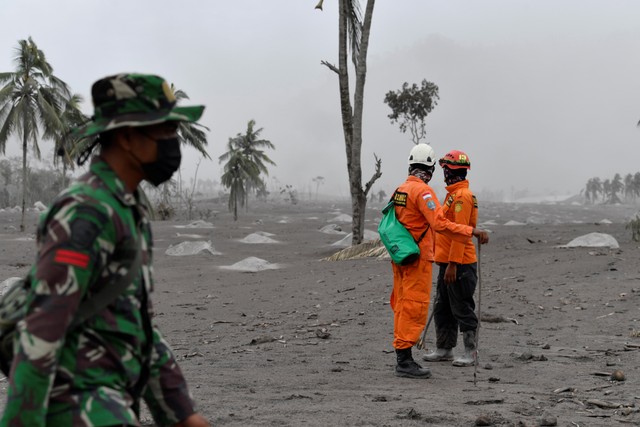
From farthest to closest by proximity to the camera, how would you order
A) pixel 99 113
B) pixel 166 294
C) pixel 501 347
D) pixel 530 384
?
pixel 166 294, pixel 501 347, pixel 530 384, pixel 99 113

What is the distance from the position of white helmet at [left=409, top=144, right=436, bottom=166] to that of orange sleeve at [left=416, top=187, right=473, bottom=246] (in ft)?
1.04

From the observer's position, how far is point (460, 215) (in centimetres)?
596

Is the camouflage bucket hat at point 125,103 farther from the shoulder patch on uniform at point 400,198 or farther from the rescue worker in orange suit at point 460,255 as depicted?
the rescue worker in orange suit at point 460,255

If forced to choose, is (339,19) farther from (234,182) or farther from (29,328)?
(234,182)

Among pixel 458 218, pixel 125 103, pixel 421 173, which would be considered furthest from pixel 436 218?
pixel 125 103

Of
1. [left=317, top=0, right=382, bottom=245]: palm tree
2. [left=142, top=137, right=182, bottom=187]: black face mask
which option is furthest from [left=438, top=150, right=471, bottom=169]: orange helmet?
[left=317, top=0, right=382, bottom=245]: palm tree

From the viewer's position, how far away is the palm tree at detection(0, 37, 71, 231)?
31578 millimetres

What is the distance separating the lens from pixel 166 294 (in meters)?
12.0

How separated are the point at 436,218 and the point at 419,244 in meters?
0.27

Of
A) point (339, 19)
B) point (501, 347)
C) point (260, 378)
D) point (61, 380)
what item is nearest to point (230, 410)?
point (260, 378)

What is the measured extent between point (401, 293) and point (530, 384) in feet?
4.15

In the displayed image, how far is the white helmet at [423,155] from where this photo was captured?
568 cm

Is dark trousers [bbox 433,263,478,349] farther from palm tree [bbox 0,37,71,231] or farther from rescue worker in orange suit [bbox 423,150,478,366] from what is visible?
palm tree [bbox 0,37,71,231]

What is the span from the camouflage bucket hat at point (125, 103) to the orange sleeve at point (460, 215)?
14.2ft
